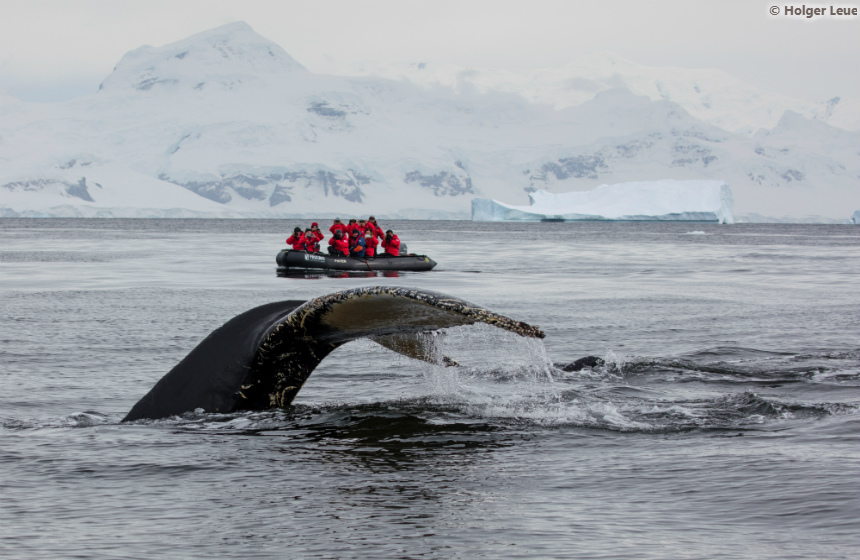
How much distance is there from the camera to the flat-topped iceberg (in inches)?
4368

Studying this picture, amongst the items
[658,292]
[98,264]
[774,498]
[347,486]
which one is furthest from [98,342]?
[98,264]

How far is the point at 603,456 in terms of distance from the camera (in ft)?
18.5

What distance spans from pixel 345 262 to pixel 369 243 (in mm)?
1490

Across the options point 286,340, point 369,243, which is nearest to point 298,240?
point 369,243

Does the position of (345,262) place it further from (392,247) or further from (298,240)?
(392,247)

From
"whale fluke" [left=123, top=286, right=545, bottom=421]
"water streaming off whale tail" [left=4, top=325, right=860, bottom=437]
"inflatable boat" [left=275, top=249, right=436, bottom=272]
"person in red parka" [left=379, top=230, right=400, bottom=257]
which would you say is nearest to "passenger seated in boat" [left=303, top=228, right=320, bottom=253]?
"inflatable boat" [left=275, top=249, right=436, bottom=272]

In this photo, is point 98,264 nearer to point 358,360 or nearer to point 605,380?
point 358,360

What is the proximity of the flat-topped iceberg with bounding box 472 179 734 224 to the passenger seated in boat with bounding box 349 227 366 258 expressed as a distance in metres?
80.8

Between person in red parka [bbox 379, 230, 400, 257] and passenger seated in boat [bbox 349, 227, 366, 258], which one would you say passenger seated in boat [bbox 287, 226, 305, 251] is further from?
person in red parka [bbox 379, 230, 400, 257]

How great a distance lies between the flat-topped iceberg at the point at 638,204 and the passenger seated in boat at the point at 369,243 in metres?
79.9

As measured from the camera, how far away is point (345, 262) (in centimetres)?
3178

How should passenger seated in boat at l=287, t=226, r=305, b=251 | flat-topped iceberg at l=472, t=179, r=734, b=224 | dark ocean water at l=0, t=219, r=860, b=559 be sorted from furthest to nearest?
flat-topped iceberg at l=472, t=179, r=734, b=224, passenger seated in boat at l=287, t=226, r=305, b=251, dark ocean water at l=0, t=219, r=860, b=559

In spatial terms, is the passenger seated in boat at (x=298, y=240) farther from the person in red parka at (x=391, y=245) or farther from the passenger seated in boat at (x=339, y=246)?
the person in red parka at (x=391, y=245)

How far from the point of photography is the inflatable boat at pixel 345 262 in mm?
30266
